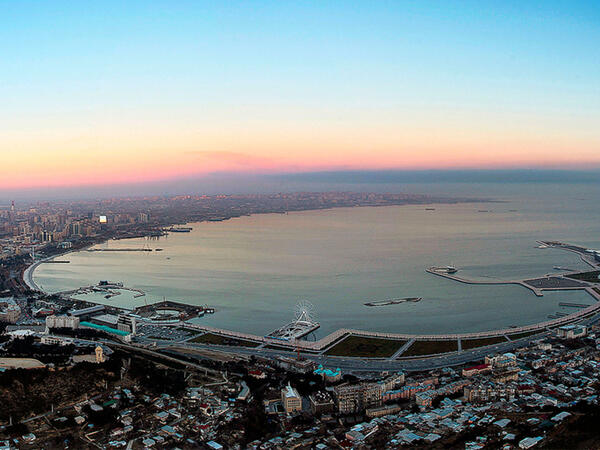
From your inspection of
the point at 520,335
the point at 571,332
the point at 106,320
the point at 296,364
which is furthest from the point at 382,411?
the point at 106,320

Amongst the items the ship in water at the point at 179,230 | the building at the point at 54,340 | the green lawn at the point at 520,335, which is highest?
the building at the point at 54,340

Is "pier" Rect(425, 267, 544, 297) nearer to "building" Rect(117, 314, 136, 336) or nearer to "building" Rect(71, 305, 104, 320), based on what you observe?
"building" Rect(117, 314, 136, 336)

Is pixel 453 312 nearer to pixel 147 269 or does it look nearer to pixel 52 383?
pixel 52 383

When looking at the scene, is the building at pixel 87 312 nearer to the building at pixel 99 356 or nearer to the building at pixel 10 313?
the building at pixel 10 313

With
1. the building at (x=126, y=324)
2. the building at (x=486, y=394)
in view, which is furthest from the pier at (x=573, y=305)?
the building at (x=126, y=324)

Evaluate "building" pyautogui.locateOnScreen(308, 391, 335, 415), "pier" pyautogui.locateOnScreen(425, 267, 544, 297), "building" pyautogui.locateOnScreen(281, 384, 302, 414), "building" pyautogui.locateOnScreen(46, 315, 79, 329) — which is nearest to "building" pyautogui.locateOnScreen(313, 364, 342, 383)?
"building" pyautogui.locateOnScreen(308, 391, 335, 415)

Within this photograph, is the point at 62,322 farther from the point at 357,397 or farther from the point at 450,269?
the point at 450,269

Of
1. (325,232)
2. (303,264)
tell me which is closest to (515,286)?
(303,264)
